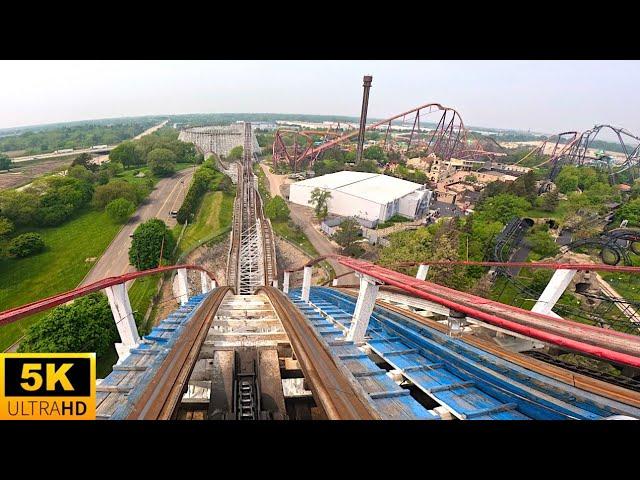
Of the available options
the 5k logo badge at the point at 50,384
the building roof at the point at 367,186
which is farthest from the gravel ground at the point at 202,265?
the 5k logo badge at the point at 50,384

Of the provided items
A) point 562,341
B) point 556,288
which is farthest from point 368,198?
point 562,341

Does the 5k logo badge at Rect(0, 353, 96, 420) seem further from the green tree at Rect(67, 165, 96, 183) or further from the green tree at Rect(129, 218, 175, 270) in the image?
the green tree at Rect(67, 165, 96, 183)

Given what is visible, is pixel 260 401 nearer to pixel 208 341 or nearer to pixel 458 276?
pixel 208 341

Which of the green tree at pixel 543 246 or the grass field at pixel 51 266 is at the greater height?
the green tree at pixel 543 246

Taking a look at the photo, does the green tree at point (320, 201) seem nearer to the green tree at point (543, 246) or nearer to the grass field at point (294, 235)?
the grass field at point (294, 235)

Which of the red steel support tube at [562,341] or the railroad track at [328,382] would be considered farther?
the railroad track at [328,382]
